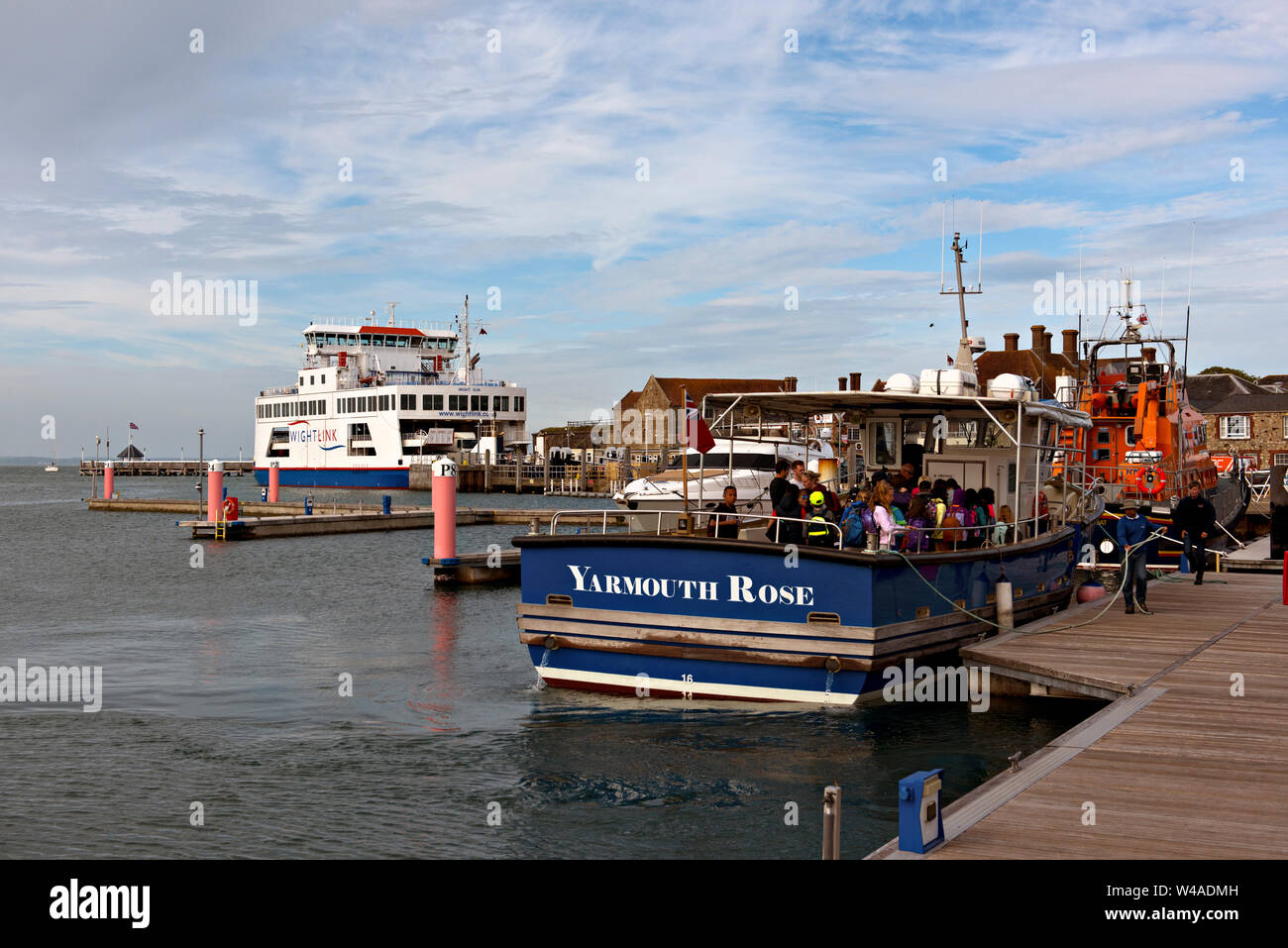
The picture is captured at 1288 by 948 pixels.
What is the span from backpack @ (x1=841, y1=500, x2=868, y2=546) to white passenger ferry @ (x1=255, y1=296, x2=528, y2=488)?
76561 mm

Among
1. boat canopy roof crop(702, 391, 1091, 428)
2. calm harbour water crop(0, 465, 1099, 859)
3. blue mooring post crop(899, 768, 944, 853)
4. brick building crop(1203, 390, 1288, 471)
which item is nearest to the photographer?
blue mooring post crop(899, 768, 944, 853)

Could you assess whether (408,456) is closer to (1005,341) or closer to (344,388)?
(344,388)

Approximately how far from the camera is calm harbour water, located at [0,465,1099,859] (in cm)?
984

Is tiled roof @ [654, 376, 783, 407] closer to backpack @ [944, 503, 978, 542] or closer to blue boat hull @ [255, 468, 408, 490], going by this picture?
blue boat hull @ [255, 468, 408, 490]

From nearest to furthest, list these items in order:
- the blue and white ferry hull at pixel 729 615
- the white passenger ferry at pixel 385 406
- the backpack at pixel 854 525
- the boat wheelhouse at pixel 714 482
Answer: the blue and white ferry hull at pixel 729 615
the backpack at pixel 854 525
the boat wheelhouse at pixel 714 482
the white passenger ferry at pixel 385 406

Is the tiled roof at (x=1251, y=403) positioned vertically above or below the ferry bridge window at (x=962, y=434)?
above

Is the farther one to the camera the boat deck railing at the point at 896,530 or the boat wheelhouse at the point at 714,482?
the boat wheelhouse at the point at 714,482

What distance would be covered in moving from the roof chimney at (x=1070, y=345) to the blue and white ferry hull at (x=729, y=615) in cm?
6844

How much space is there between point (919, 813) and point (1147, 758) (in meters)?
3.38

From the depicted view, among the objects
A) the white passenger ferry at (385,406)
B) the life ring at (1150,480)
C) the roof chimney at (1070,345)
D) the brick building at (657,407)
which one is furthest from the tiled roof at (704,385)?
the life ring at (1150,480)

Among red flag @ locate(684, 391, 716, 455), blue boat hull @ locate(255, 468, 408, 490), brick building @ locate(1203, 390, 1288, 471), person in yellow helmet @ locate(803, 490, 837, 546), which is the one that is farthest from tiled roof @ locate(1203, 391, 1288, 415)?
red flag @ locate(684, 391, 716, 455)

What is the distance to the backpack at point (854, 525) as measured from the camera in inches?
530

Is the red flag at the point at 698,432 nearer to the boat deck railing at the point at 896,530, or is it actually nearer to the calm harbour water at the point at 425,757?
the boat deck railing at the point at 896,530
